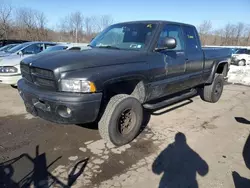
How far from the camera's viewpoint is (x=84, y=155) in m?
3.30

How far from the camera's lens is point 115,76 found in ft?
10.5

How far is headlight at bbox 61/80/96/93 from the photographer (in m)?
2.92

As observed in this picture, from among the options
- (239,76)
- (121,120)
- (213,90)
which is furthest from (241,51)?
(121,120)

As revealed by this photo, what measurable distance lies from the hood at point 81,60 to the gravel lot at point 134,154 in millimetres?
Answer: 1328

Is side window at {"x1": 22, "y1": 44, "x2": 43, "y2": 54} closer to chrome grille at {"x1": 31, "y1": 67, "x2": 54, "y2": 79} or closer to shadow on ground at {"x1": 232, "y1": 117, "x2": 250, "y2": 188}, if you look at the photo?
chrome grille at {"x1": 31, "y1": 67, "x2": 54, "y2": 79}

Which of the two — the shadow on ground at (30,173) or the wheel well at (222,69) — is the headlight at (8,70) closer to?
the shadow on ground at (30,173)

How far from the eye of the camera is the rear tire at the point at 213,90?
6.09 meters

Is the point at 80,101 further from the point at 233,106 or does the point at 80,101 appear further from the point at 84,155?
the point at 233,106

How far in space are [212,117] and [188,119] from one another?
2.10 feet

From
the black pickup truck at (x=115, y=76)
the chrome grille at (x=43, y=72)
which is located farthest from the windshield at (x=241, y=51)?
the chrome grille at (x=43, y=72)

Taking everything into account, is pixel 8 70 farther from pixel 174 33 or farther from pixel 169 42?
pixel 169 42

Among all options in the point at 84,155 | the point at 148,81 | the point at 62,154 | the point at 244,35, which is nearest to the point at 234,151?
the point at 148,81

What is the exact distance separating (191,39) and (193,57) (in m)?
0.46

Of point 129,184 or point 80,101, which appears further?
point 80,101
